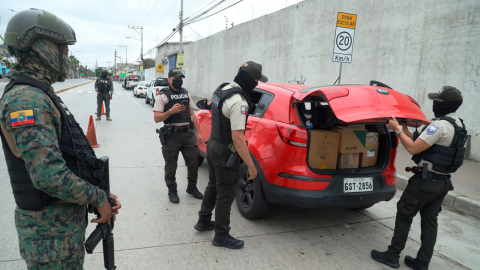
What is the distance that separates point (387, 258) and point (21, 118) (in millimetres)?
3325

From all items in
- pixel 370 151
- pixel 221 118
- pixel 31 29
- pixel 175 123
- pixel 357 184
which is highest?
pixel 31 29

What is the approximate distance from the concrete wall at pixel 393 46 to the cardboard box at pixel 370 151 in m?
4.33

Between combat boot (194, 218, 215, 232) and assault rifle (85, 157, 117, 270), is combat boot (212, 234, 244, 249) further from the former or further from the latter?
assault rifle (85, 157, 117, 270)

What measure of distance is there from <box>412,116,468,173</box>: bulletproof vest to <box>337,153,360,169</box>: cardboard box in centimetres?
89

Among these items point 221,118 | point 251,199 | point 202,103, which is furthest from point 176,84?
point 251,199

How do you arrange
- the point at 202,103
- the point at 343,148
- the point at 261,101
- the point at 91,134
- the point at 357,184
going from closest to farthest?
the point at 357,184, the point at 343,148, the point at 261,101, the point at 202,103, the point at 91,134

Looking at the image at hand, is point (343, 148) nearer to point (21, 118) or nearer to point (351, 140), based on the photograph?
point (351, 140)

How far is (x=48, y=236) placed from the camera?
5.49 ft

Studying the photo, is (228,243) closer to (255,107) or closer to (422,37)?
(255,107)

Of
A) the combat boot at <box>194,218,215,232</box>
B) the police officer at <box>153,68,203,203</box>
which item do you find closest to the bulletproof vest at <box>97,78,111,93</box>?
the police officer at <box>153,68,203,203</box>

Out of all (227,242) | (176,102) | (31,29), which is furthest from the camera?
(176,102)

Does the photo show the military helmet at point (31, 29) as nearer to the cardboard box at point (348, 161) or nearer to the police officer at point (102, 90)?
the cardboard box at point (348, 161)

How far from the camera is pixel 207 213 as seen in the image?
3738mm

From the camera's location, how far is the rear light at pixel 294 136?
3.46 m
